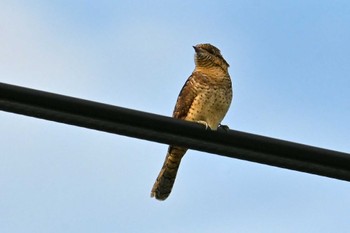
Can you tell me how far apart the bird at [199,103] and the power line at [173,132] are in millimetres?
4041

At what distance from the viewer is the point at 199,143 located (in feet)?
14.9

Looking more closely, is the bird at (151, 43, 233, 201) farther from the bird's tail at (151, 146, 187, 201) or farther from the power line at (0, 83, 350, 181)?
the power line at (0, 83, 350, 181)

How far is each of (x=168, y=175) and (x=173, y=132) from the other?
4789 millimetres

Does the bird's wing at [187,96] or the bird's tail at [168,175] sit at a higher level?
the bird's wing at [187,96]

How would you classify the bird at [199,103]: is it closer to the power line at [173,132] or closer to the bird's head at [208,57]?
the bird's head at [208,57]

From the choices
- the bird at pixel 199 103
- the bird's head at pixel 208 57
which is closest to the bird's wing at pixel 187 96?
the bird at pixel 199 103

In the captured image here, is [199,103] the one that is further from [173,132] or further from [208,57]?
[173,132]

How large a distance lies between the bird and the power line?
159 inches

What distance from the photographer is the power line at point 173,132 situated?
4.20 metres

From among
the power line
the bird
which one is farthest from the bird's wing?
the power line

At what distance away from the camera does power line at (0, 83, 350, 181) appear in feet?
13.8

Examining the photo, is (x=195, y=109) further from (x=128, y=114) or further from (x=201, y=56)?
(x=128, y=114)

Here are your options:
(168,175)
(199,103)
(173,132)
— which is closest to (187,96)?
(199,103)

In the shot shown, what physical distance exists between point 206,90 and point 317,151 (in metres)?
4.64
